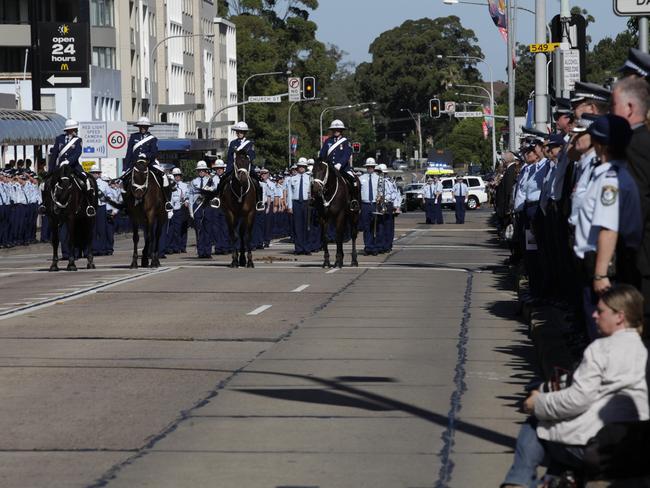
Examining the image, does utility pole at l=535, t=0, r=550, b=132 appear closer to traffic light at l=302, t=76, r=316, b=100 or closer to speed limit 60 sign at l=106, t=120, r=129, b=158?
speed limit 60 sign at l=106, t=120, r=129, b=158

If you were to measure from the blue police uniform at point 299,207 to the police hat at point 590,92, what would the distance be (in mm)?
24503

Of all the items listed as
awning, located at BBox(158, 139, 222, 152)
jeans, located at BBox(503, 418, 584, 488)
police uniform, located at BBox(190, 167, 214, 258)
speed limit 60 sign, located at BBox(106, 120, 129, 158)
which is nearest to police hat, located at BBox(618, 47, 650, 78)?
jeans, located at BBox(503, 418, 584, 488)

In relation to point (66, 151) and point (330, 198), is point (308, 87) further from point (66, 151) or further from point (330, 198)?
point (66, 151)

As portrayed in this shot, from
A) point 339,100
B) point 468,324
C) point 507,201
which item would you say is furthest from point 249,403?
point 339,100

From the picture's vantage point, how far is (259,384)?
13523 millimetres

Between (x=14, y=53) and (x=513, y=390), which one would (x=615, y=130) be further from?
(x=14, y=53)

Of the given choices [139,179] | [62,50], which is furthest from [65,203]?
[62,50]

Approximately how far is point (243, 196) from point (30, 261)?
25.0ft

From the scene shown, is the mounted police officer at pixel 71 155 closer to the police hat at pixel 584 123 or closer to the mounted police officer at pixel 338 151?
the mounted police officer at pixel 338 151

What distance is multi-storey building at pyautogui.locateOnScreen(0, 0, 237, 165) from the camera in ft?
282

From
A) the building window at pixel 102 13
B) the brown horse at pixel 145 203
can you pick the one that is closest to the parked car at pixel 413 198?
the building window at pixel 102 13

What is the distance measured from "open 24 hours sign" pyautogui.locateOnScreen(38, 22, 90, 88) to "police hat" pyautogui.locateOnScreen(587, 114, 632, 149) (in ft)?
183

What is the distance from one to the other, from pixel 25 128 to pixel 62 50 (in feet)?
22.5

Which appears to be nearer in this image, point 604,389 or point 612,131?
point 604,389
